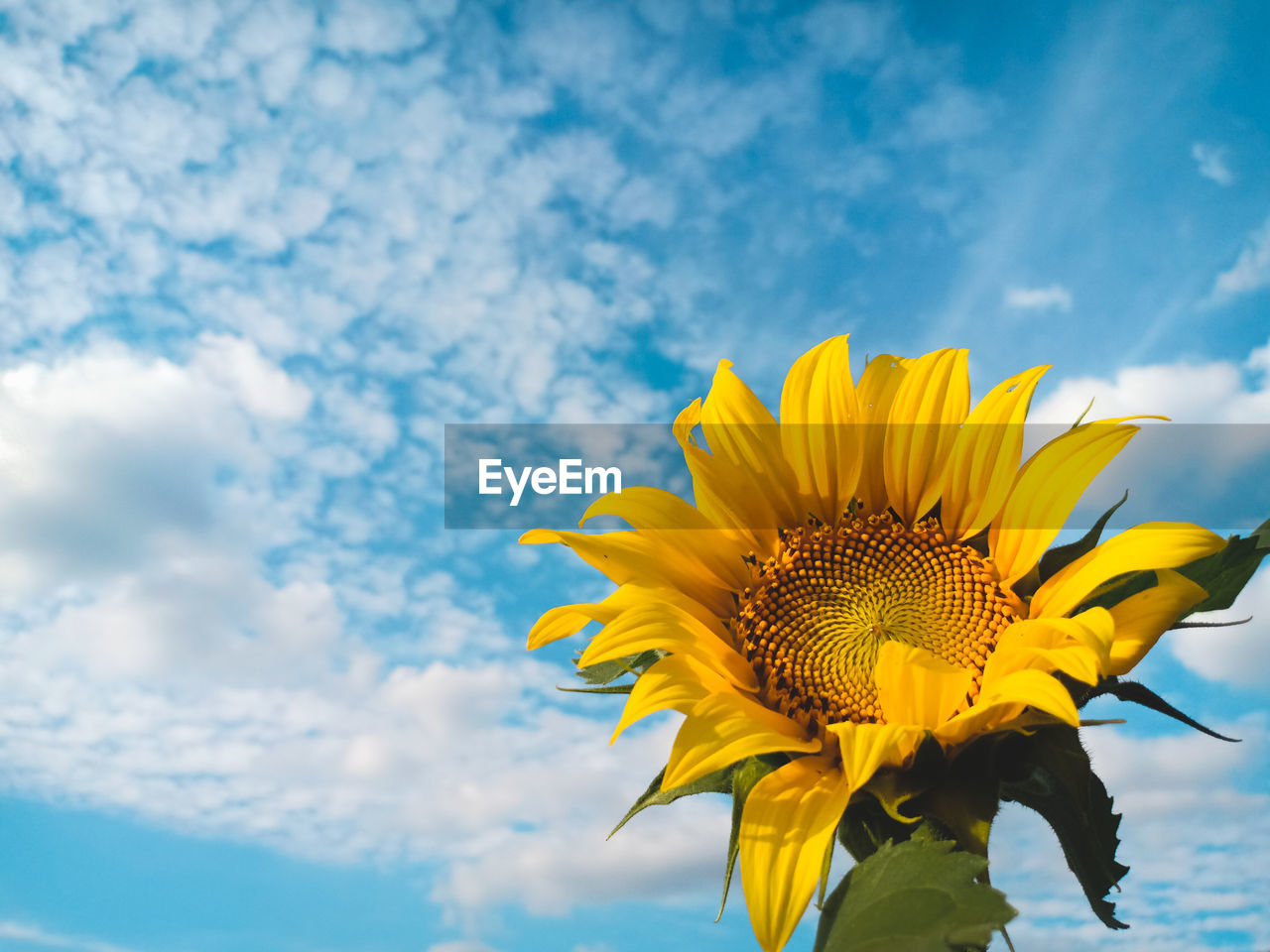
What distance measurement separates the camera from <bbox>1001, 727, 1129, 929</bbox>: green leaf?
2527 mm

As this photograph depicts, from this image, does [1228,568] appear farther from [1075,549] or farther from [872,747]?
[872,747]

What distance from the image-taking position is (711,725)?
251 centimetres

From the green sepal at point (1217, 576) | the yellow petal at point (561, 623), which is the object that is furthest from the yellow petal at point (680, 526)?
the green sepal at point (1217, 576)

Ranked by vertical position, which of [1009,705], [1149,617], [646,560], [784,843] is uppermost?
[646,560]

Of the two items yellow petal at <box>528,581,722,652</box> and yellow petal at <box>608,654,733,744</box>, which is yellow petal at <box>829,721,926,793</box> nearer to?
yellow petal at <box>608,654,733,744</box>

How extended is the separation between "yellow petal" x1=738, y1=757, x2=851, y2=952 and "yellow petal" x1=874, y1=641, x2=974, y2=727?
26 cm

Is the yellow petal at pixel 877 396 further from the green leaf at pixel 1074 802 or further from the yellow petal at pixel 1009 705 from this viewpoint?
the green leaf at pixel 1074 802

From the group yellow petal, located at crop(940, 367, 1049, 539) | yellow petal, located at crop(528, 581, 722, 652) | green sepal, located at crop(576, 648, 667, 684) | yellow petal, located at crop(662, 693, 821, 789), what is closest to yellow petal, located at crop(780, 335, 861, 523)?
yellow petal, located at crop(940, 367, 1049, 539)

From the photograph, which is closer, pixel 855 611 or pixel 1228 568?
pixel 1228 568

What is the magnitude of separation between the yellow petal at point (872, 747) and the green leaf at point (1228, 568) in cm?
97

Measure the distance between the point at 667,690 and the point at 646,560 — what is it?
63cm

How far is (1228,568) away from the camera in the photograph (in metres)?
2.80

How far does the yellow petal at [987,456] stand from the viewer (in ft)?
10.2

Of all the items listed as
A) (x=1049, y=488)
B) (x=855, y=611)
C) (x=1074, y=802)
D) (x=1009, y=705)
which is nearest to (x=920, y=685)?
(x=1009, y=705)
